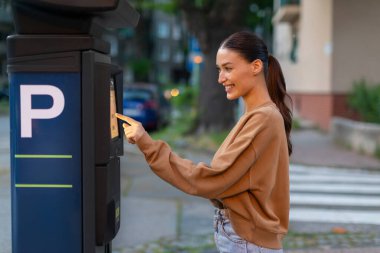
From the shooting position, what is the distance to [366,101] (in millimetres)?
14273

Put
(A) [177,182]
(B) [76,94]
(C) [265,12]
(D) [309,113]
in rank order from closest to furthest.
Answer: (A) [177,182]
(B) [76,94]
(D) [309,113]
(C) [265,12]

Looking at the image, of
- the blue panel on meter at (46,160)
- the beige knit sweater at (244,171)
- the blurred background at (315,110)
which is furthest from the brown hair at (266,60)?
the blurred background at (315,110)

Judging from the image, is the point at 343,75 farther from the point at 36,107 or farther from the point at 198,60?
the point at 36,107

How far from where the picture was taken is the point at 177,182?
8.30 feet

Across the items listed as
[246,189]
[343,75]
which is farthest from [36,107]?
[343,75]

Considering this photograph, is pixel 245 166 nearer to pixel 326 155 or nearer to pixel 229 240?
pixel 229 240

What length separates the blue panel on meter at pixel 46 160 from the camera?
284 centimetres

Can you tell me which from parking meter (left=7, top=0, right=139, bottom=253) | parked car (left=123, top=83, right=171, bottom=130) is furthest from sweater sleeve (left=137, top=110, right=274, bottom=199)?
parked car (left=123, top=83, right=171, bottom=130)

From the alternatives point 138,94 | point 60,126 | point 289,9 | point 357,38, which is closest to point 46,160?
point 60,126

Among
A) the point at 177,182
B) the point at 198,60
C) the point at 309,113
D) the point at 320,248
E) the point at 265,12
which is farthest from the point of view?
the point at 265,12

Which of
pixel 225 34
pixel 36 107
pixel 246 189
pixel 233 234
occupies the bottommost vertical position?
pixel 233 234

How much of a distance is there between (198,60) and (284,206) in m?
15.5

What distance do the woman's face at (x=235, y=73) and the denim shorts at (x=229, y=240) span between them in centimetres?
54

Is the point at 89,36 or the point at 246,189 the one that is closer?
the point at 246,189
